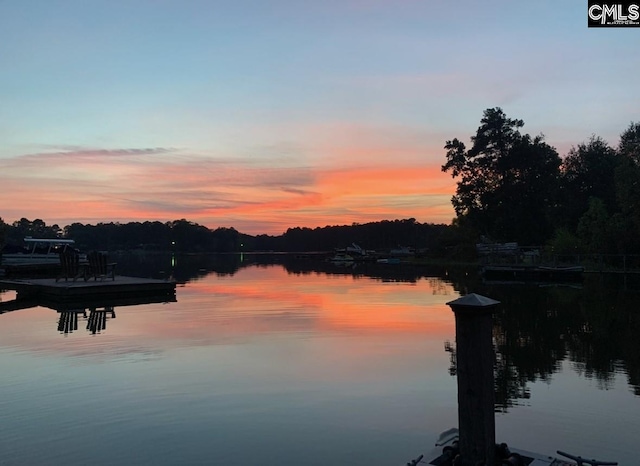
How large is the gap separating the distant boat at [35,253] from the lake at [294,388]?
125ft

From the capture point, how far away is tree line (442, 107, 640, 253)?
63562mm

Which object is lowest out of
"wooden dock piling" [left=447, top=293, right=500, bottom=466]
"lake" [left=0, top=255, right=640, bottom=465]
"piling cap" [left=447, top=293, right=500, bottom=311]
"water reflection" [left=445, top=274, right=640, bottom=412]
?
"lake" [left=0, top=255, right=640, bottom=465]

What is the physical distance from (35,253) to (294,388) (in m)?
55.3

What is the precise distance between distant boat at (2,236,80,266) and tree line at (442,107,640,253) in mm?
47515

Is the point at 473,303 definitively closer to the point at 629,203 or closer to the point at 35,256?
the point at 629,203

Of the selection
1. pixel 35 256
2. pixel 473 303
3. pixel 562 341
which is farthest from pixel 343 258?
pixel 473 303

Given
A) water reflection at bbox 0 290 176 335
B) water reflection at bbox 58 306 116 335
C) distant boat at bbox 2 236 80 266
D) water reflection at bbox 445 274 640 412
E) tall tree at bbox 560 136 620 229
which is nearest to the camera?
water reflection at bbox 445 274 640 412

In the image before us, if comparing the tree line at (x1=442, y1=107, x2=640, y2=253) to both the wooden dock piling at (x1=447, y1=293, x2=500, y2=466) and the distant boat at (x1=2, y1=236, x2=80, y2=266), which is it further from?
the wooden dock piling at (x1=447, y1=293, x2=500, y2=466)

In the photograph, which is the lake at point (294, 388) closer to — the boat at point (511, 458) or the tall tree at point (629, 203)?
the boat at point (511, 458)

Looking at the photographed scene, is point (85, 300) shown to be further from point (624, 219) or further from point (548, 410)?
point (624, 219)

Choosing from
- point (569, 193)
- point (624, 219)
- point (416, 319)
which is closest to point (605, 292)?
point (416, 319)

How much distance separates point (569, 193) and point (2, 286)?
5891 cm

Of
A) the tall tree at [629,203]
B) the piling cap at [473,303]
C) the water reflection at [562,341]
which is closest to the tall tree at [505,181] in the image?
the tall tree at [629,203]

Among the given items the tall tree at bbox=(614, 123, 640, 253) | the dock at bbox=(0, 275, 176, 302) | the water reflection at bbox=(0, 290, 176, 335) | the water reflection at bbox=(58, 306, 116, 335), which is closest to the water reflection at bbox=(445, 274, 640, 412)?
→ the water reflection at bbox=(58, 306, 116, 335)
